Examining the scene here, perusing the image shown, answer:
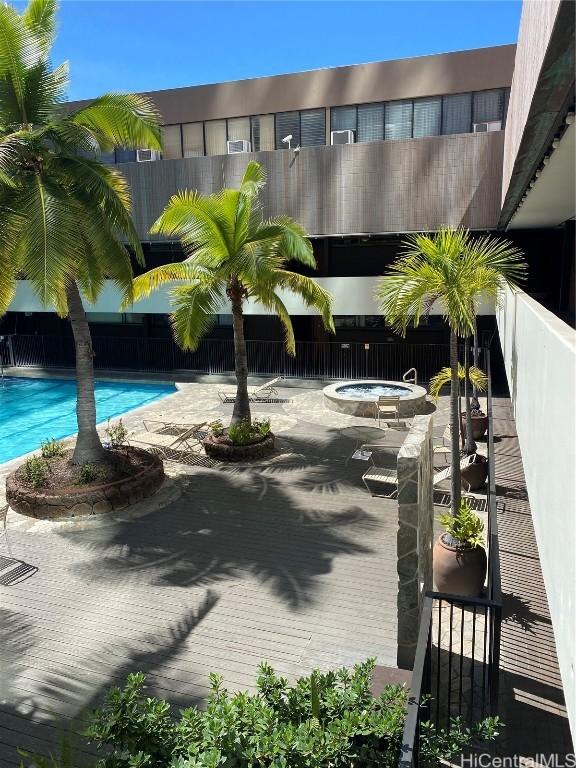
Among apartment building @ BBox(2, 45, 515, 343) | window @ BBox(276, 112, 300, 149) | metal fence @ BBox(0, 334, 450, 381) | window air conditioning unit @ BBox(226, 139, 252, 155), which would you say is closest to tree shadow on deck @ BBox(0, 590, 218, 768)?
metal fence @ BBox(0, 334, 450, 381)

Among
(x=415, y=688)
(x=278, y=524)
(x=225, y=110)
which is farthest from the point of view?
(x=225, y=110)

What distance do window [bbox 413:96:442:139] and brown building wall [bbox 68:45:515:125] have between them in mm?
320

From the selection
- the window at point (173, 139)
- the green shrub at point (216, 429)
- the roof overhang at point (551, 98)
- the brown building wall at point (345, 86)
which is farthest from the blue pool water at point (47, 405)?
the roof overhang at point (551, 98)

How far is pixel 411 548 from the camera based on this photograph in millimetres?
6184

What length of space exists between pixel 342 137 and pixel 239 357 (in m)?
11.7

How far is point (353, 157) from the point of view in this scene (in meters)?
19.4

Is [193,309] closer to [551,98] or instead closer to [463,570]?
[463,570]

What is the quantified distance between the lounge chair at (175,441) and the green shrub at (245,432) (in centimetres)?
84

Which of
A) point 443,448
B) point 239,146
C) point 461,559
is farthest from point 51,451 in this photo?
point 239,146

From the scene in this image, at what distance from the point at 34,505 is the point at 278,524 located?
447cm

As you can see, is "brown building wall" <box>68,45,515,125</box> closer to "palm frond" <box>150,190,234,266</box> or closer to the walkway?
"palm frond" <box>150,190,234,266</box>

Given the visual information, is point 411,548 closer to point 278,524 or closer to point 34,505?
point 278,524

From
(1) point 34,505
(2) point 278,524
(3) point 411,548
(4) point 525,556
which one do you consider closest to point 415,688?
(3) point 411,548

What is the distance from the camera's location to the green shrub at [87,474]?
10.8 meters
